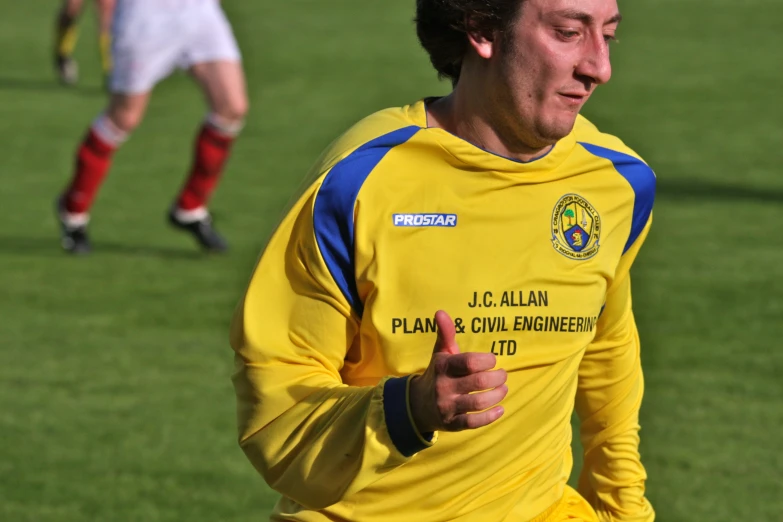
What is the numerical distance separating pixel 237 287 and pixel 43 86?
8443 millimetres

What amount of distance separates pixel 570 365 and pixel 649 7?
752 inches

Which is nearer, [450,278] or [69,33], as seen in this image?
[450,278]

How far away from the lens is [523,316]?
288 centimetres

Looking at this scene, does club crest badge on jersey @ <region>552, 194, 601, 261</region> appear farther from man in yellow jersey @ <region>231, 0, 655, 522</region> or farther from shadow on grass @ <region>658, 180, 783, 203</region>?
shadow on grass @ <region>658, 180, 783, 203</region>

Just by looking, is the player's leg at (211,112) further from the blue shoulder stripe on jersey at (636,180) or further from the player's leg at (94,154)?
the blue shoulder stripe on jersey at (636,180)

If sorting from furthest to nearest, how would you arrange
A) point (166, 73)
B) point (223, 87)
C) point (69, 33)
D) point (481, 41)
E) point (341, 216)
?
point (69, 33), point (166, 73), point (223, 87), point (481, 41), point (341, 216)

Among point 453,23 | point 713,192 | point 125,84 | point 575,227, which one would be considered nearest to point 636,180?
point 575,227

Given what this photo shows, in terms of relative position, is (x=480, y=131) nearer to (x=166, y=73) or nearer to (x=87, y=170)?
(x=166, y=73)

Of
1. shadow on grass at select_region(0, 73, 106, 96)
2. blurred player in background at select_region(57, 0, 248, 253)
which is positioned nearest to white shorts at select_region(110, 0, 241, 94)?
blurred player in background at select_region(57, 0, 248, 253)

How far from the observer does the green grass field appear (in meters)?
5.63

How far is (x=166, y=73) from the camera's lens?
28.9ft

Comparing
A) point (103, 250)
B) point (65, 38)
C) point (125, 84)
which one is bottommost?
point (65, 38)

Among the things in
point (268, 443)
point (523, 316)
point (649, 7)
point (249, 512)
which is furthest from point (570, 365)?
point (649, 7)

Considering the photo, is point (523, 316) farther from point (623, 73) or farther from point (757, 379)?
point (623, 73)
